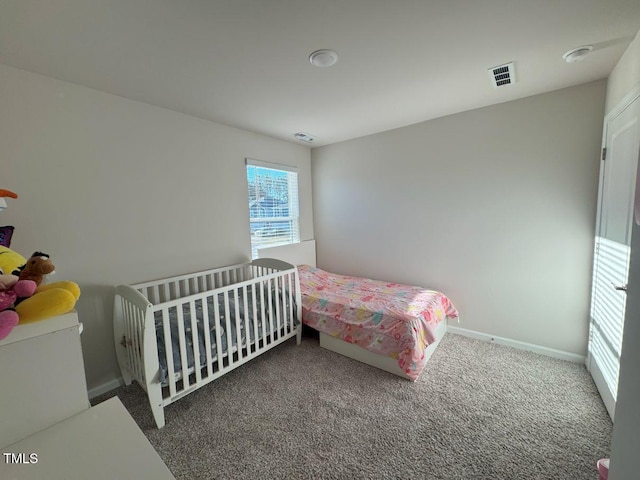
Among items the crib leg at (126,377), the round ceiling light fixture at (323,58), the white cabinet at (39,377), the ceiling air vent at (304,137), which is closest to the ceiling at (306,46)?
the round ceiling light fixture at (323,58)

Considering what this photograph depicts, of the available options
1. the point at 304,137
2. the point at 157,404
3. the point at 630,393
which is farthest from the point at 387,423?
the point at 304,137

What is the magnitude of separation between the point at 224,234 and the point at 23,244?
1415 mm

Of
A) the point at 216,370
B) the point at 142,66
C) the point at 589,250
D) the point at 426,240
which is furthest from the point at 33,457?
the point at 589,250

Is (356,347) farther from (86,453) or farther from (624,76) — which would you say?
(624,76)

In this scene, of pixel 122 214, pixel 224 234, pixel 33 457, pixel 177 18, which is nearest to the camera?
pixel 33 457

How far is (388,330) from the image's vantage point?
2127 mm

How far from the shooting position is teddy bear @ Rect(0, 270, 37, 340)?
71 cm

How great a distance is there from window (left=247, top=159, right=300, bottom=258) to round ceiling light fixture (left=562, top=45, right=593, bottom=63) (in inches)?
104

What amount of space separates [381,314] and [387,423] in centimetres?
79

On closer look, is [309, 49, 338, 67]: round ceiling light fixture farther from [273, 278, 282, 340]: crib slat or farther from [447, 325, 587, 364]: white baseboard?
[447, 325, 587, 364]: white baseboard

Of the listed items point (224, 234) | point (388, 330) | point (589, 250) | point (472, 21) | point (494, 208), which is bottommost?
point (388, 330)

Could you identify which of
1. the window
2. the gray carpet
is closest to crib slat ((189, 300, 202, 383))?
the gray carpet

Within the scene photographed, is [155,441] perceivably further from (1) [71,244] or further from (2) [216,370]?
(1) [71,244]

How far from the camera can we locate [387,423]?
5.37ft
